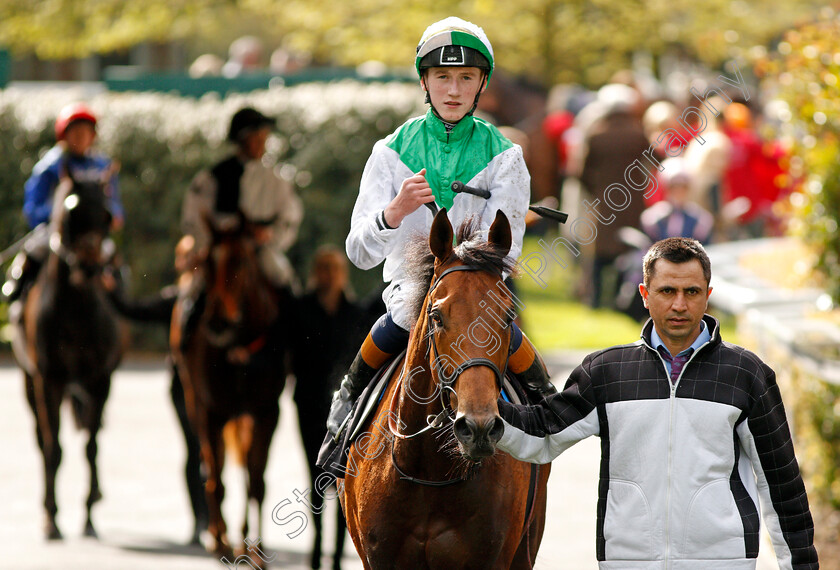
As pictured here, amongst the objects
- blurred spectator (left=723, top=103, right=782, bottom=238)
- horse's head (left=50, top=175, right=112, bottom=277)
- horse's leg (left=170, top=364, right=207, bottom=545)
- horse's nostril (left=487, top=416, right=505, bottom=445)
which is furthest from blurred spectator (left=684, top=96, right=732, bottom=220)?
horse's nostril (left=487, top=416, right=505, bottom=445)

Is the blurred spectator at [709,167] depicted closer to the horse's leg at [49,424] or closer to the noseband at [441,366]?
the horse's leg at [49,424]

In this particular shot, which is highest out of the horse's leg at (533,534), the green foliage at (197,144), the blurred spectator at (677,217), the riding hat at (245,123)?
the green foliage at (197,144)

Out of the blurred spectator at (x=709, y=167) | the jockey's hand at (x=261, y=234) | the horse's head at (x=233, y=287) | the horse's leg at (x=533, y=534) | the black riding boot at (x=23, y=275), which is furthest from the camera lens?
the blurred spectator at (x=709, y=167)

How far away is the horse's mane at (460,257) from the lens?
3861 millimetres

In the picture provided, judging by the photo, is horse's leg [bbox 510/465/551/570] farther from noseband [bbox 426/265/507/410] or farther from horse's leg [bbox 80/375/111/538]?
horse's leg [bbox 80/375/111/538]

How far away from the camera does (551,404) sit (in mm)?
3818

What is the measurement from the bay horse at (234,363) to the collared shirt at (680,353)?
4.33 meters

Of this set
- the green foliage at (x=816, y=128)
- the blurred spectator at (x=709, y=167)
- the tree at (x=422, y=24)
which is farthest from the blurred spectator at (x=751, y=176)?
the green foliage at (x=816, y=128)

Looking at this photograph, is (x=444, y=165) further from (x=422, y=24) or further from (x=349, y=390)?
(x=422, y=24)

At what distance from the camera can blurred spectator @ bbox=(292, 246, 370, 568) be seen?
704 centimetres

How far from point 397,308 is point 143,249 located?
10.7 metres

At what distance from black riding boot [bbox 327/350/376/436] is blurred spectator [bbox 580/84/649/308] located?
10099 mm

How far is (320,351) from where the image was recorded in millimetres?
7234

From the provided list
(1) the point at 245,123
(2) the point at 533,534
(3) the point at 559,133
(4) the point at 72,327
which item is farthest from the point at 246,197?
(3) the point at 559,133
